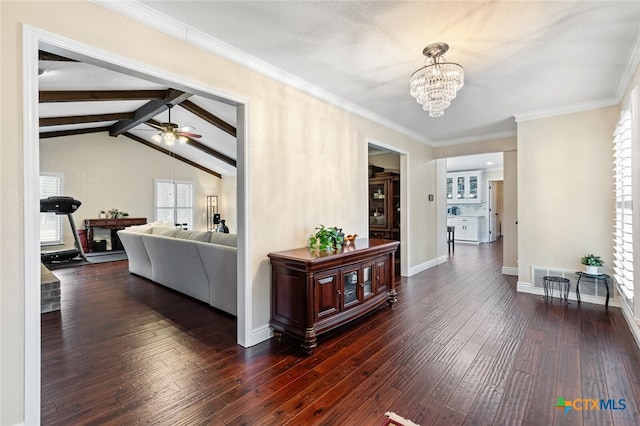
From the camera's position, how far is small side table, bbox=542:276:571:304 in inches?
152

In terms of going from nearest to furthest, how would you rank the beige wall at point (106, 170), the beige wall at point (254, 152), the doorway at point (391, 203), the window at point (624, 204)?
the beige wall at point (254, 152)
the window at point (624, 204)
the doorway at point (391, 203)
the beige wall at point (106, 170)

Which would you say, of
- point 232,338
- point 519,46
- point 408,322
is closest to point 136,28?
point 232,338

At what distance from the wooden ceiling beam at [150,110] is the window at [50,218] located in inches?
75.6

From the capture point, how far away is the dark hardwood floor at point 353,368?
178 centimetres

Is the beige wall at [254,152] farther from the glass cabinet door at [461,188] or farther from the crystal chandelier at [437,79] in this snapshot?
the glass cabinet door at [461,188]

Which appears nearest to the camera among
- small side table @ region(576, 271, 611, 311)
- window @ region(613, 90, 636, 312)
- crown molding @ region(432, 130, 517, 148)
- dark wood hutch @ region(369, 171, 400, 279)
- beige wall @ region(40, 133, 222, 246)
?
window @ region(613, 90, 636, 312)

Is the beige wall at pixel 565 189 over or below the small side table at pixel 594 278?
over

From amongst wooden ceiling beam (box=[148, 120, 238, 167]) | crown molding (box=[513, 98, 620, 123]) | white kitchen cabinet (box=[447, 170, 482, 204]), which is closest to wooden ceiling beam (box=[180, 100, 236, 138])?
wooden ceiling beam (box=[148, 120, 238, 167])

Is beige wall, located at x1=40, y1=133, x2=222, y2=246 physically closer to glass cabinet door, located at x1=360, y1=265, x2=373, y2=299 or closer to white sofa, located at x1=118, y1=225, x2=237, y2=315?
white sofa, located at x1=118, y1=225, x2=237, y2=315

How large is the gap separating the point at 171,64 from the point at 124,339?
2.58 metres

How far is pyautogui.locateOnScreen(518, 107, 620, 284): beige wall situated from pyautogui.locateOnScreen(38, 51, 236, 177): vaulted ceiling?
4.97 m

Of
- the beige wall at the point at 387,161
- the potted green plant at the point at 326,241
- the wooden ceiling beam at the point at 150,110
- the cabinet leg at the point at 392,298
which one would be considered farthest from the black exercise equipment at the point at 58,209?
the cabinet leg at the point at 392,298

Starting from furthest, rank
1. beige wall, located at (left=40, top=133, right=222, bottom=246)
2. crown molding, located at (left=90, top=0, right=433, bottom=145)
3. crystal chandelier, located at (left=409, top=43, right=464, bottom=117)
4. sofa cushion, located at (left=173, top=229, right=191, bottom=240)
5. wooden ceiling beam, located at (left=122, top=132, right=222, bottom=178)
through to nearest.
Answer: wooden ceiling beam, located at (left=122, top=132, right=222, bottom=178) → beige wall, located at (left=40, top=133, right=222, bottom=246) → sofa cushion, located at (left=173, top=229, right=191, bottom=240) → crystal chandelier, located at (left=409, top=43, right=464, bottom=117) → crown molding, located at (left=90, top=0, right=433, bottom=145)

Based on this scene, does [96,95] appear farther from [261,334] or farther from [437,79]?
[437,79]
